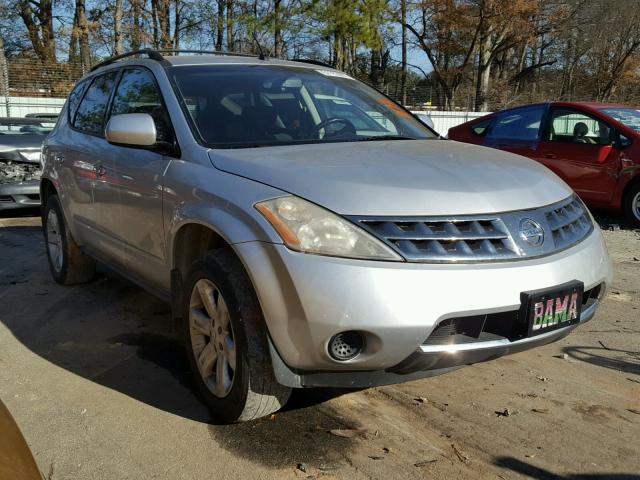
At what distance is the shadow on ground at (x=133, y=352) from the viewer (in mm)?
2809

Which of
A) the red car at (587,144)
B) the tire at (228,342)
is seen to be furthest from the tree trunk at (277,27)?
the tire at (228,342)

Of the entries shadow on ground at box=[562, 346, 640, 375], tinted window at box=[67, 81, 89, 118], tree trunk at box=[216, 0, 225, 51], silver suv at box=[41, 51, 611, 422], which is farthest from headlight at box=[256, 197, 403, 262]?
tree trunk at box=[216, 0, 225, 51]

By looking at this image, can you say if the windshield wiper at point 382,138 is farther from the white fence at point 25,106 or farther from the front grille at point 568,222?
the white fence at point 25,106

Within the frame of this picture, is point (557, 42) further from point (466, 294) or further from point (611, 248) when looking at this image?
point (466, 294)

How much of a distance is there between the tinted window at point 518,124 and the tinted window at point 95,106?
5.75 m

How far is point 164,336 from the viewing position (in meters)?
4.17

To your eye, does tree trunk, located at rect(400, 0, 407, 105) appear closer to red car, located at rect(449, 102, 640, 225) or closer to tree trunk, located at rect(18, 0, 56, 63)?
tree trunk, located at rect(18, 0, 56, 63)

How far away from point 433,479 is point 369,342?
0.61m

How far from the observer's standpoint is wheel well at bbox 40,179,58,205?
17.6 ft

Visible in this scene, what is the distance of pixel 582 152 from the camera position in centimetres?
781

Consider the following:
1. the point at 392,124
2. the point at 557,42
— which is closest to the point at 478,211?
the point at 392,124

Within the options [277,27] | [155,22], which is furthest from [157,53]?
[155,22]

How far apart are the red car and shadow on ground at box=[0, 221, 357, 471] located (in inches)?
215

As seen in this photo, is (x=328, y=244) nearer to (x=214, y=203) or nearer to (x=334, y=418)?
(x=214, y=203)
